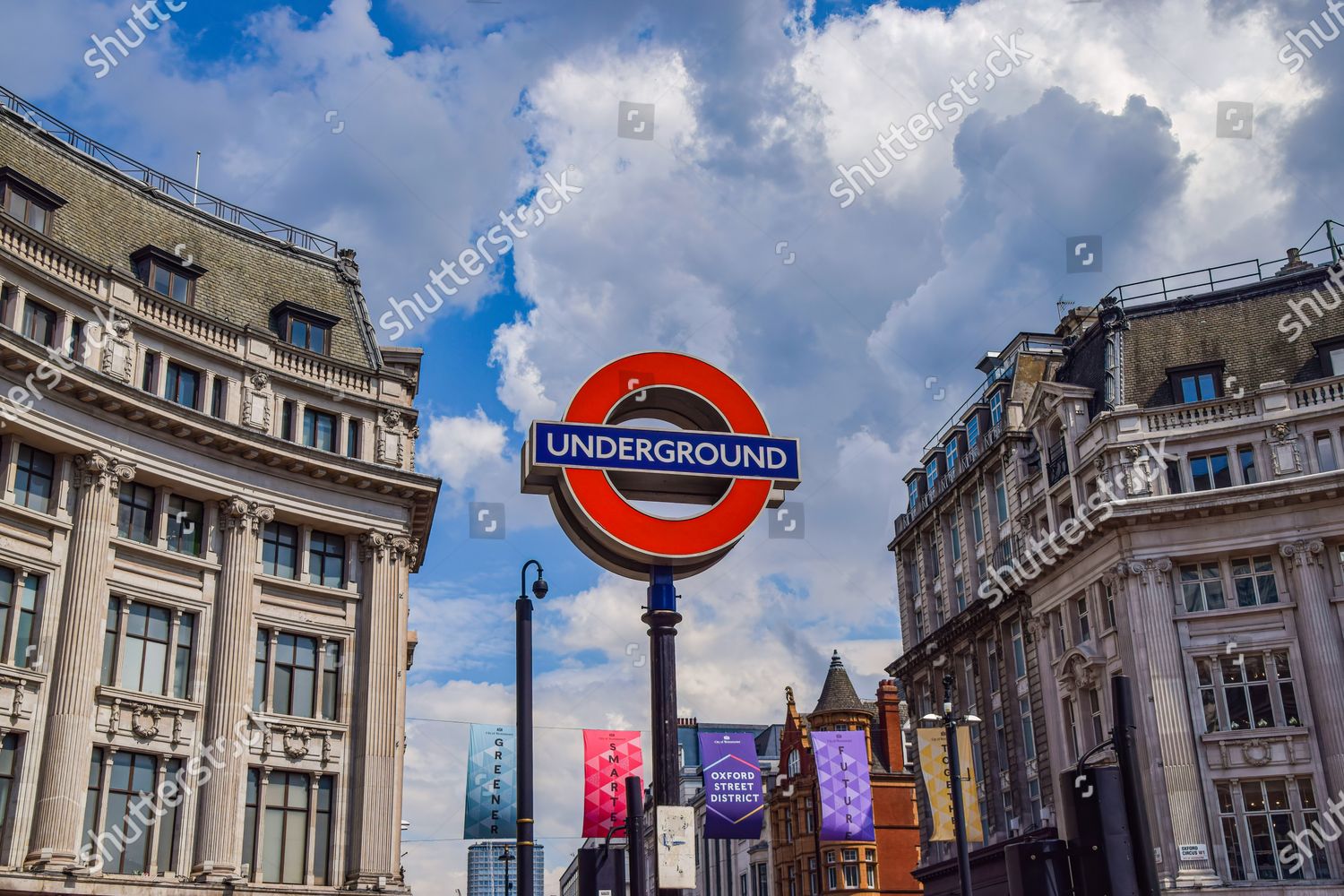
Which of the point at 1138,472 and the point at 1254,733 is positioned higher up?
the point at 1138,472

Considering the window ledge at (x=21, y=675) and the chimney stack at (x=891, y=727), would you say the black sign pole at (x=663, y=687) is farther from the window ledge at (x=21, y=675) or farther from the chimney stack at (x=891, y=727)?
the chimney stack at (x=891, y=727)

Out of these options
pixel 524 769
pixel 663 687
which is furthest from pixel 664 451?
pixel 524 769

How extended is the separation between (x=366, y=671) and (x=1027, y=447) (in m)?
32.6

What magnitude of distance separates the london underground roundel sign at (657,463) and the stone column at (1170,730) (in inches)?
1236

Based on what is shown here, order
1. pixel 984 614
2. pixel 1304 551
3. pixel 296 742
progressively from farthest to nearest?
pixel 984 614 → pixel 1304 551 → pixel 296 742

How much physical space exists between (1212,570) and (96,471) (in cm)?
3932

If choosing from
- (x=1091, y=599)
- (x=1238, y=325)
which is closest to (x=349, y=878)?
(x=1091, y=599)

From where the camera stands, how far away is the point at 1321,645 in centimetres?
4453

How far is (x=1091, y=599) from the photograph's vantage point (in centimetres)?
5050

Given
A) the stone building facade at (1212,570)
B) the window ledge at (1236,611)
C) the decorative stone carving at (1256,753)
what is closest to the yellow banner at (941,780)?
the stone building facade at (1212,570)

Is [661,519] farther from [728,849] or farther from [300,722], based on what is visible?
[728,849]

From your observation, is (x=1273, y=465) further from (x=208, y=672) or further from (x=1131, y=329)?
(x=208, y=672)

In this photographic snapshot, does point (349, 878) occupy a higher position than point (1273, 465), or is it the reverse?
point (1273, 465)

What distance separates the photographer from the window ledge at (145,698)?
34531 mm
